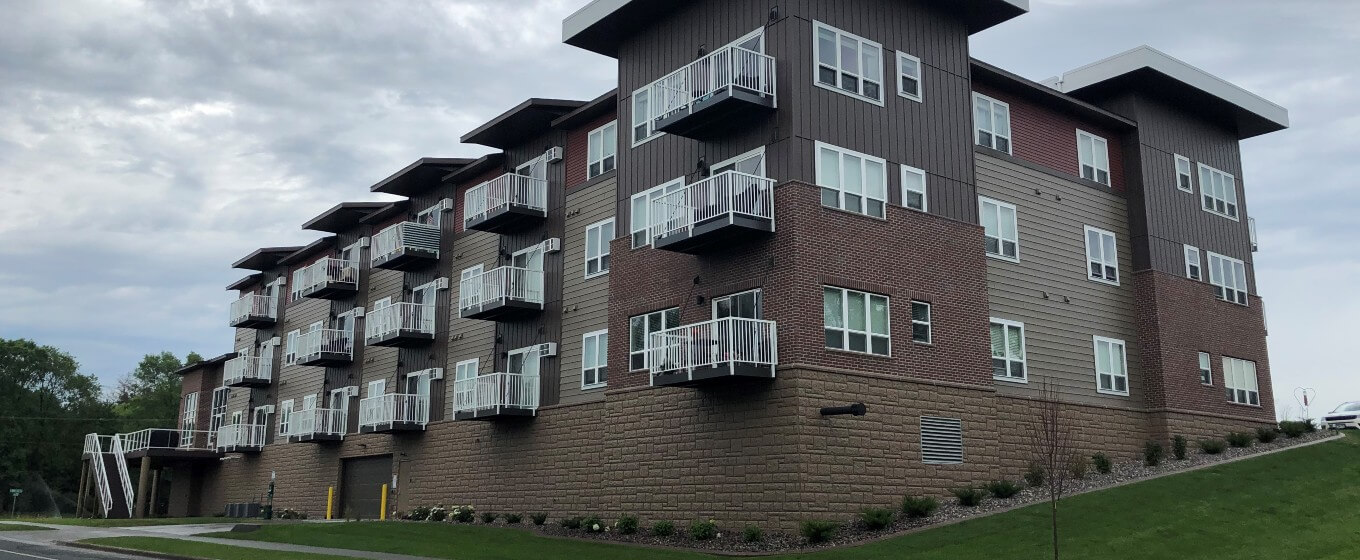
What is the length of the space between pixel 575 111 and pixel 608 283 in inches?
231

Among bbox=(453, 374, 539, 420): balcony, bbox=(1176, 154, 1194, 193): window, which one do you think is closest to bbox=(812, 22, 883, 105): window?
bbox=(453, 374, 539, 420): balcony

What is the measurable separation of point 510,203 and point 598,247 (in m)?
3.48

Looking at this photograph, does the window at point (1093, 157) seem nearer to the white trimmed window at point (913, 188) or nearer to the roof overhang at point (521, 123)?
the white trimmed window at point (913, 188)

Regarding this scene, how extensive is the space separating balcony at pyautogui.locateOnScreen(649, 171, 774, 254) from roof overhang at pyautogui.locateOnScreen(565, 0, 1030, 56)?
5.77 meters

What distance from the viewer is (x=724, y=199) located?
24.6 m

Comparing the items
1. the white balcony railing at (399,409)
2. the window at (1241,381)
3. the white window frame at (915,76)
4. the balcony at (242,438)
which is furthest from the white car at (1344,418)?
the balcony at (242,438)

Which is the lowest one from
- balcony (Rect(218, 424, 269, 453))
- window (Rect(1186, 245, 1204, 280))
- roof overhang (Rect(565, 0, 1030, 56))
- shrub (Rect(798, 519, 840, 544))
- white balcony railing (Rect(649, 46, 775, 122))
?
shrub (Rect(798, 519, 840, 544))

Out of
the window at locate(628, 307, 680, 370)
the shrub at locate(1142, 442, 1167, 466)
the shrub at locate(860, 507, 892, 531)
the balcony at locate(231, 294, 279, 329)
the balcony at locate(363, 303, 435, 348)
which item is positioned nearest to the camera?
the shrub at locate(860, 507, 892, 531)

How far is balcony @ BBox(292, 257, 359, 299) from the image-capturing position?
145 feet

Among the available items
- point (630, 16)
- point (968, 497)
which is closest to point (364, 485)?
point (630, 16)

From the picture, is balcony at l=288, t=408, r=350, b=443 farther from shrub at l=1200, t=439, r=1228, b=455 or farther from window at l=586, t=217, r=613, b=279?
shrub at l=1200, t=439, r=1228, b=455

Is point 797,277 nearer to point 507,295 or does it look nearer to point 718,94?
point 718,94

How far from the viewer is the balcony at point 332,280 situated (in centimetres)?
4434

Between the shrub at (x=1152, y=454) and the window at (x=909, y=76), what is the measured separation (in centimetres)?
1171
